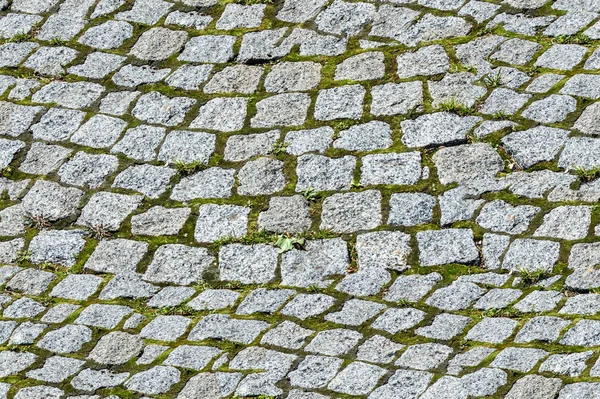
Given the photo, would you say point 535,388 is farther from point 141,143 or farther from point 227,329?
point 141,143

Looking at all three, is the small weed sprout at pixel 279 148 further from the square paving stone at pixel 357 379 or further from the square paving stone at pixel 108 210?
the square paving stone at pixel 357 379

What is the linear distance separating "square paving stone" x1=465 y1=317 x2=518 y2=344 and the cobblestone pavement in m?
0.02

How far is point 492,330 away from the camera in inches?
205

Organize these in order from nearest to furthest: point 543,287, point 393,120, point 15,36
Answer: point 543,287 < point 393,120 < point 15,36

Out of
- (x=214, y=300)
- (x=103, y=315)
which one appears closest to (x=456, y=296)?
(x=214, y=300)

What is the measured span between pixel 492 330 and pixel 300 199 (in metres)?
1.54

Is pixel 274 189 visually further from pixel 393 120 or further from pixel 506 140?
pixel 506 140

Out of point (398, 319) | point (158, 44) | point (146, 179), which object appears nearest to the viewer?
point (398, 319)

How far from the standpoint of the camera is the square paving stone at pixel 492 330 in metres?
5.15

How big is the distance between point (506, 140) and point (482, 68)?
0.71 meters

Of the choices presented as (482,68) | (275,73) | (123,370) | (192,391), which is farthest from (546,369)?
(275,73)

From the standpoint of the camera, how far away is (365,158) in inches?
254

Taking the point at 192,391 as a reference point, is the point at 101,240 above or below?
above

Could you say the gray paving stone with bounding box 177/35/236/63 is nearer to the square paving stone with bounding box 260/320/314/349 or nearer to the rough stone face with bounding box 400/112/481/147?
the rough stone face with bounding box 400/112/481/147
